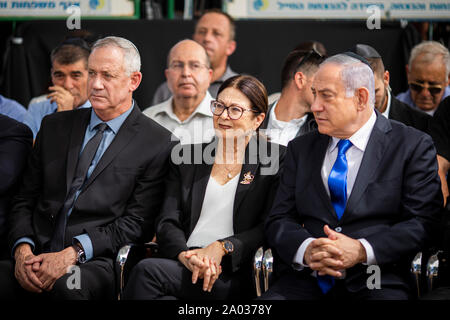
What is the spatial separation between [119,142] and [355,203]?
1250mm

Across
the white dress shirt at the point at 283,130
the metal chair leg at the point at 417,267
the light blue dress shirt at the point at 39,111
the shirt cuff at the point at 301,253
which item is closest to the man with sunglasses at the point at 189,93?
the white dress shirt at the point at 283,130

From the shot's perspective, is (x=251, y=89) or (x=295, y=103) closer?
(x=251, y=89)

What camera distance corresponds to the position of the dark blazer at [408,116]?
3.75 metres

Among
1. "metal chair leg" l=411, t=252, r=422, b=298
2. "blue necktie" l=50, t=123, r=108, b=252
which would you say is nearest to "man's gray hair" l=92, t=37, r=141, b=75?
"blue necktie" l=50, t=123, r=108, b=252

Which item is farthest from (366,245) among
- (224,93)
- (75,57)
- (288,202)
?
(75,57)

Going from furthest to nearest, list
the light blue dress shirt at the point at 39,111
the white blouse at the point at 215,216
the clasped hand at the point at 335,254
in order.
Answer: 1. the light blue dress shirt at the point at 39,111
2. the white blouse at the point at 215,216
3. the clasped hand at the point at 335,254

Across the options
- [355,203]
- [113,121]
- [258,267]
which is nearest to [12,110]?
[113,121]

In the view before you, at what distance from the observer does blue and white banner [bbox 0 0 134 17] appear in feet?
16.8

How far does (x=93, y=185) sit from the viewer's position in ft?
10.3

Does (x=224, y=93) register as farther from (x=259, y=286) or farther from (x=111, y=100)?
(x=259, y=286)

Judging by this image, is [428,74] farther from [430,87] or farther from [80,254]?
[80,254]

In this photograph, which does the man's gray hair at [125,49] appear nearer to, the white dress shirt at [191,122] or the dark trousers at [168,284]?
the white dress shirt at [191,122]

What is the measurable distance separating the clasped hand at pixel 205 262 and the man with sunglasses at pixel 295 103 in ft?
3.38

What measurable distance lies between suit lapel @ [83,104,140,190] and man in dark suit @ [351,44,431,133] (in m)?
1.39
